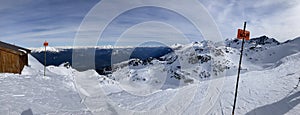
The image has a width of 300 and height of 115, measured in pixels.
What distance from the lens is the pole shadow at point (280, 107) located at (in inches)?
284

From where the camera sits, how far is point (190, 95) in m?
11.2

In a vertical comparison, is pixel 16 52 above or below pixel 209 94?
above

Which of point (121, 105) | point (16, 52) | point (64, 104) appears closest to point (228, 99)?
point (121, 105)

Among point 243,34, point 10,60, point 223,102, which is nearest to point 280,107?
point 223,102

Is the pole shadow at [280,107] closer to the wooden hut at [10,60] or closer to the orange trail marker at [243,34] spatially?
the orange trail marker at [243,34]

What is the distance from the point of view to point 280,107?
7480 millimetres

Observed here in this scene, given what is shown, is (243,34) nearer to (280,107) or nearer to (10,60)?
(280,107)

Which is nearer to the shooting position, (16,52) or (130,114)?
(130,114)

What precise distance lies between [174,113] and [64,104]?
611 centimetres

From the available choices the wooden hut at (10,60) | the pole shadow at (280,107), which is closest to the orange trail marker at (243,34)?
the pole shadow at (280,107)

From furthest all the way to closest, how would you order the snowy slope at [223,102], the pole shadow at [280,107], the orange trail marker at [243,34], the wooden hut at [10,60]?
the wooden hut at [10,60] → the snowy slope at [223,102] → the pole shadow at [280,107] → the orange trail marker at [243,34]

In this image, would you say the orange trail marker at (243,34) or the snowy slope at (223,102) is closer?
the orange trail marker at (243,34)

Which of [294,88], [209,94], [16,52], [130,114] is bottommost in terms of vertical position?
[130,114]

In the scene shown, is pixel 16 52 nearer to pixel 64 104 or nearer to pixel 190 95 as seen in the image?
pixel 64 104
